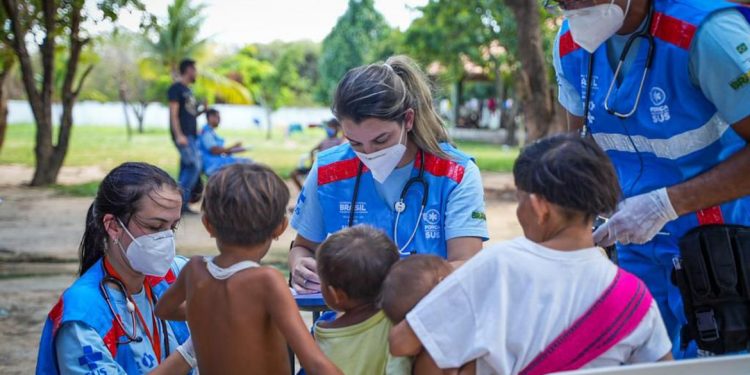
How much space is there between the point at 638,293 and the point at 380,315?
2.31ft

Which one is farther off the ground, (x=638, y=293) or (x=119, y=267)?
(x=638, y=293)

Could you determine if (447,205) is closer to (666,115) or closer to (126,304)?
(666,115)

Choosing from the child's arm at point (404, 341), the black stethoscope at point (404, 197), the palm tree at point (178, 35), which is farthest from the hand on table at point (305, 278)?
the palm tree at point (178, 35)

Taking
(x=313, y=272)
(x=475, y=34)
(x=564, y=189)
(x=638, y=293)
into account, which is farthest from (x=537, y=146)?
(x=475, y=34)

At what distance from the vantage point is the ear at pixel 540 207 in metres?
2.07

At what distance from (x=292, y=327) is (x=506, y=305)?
0.63m

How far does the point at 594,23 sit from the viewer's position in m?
2.73

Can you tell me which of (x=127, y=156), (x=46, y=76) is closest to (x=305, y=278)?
(x=46, y=76)

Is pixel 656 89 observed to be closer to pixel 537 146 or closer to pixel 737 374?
pixel 537 146

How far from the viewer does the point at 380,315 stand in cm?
235

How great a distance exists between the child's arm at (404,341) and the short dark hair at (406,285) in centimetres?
15

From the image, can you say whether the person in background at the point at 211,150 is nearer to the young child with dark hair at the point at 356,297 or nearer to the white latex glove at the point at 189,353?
the white latex glove at the point at 189,353

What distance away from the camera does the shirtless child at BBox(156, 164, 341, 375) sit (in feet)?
7.75

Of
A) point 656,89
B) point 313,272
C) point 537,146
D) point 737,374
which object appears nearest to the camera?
point 737,374
